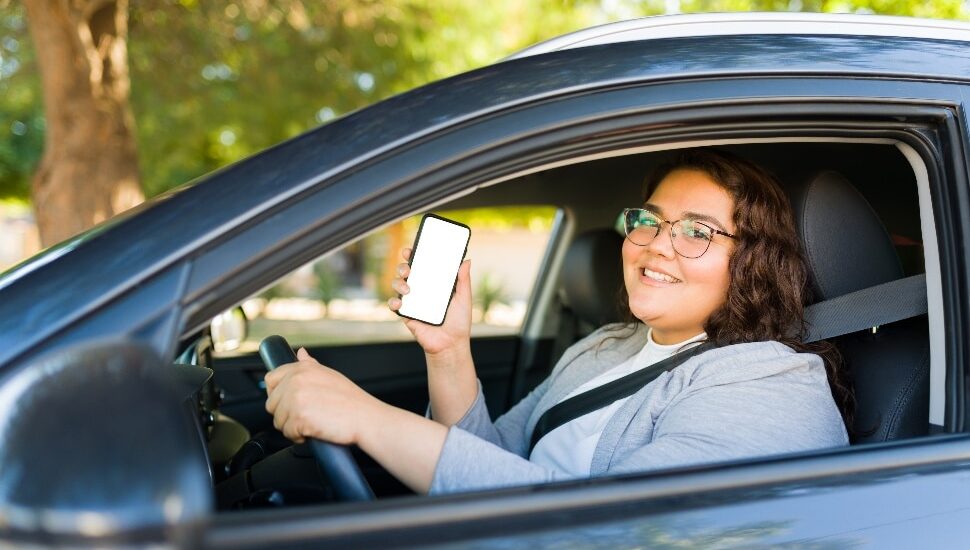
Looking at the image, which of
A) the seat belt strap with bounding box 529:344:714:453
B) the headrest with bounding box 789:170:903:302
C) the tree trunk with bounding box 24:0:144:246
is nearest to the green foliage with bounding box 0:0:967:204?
the tree trunk with bounding box 24:0:144:246

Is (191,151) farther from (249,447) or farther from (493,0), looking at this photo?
(249,447)

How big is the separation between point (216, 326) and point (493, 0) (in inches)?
235

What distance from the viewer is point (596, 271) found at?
339 cm

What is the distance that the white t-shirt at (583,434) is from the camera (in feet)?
6.44

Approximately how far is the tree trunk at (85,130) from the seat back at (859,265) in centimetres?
473

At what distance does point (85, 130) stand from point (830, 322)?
5.09 m

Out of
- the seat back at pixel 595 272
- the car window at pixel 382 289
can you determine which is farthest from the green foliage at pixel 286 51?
the seat back at pixel 595 272

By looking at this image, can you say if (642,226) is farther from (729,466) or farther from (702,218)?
(729,466)

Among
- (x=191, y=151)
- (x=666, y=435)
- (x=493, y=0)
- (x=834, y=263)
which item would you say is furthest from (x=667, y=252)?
(x=191, y=151)

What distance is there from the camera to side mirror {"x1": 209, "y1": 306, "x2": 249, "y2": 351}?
109 inches

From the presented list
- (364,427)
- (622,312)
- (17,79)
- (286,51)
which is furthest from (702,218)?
(17,79)

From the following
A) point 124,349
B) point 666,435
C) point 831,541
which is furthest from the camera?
point 666,435

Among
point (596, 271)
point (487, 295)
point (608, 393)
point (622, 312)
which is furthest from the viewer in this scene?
point (487, 295)

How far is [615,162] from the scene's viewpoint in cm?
288
